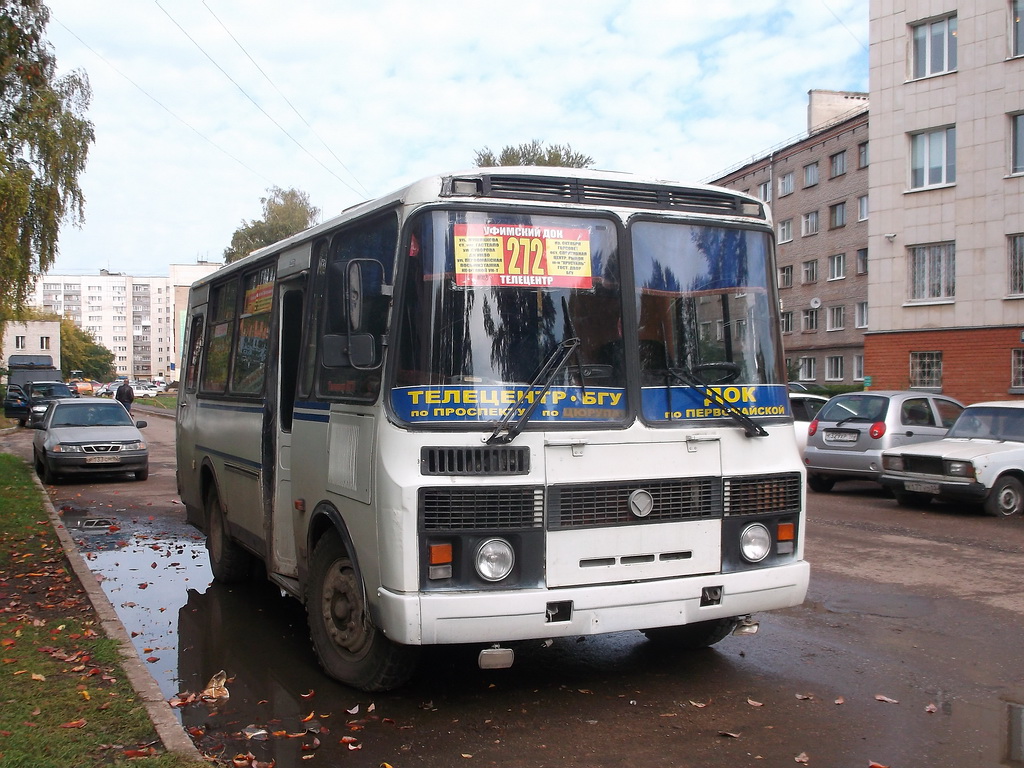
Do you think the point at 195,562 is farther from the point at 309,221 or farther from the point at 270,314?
the point at 309,221

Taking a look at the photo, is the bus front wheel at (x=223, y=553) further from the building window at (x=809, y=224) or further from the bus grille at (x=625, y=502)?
the building window at (x=809, y=224)

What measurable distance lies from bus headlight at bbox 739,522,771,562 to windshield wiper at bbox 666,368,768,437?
20.8 inches

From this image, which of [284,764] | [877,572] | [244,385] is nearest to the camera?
[284,764]

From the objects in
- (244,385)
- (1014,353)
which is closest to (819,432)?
(244,385)

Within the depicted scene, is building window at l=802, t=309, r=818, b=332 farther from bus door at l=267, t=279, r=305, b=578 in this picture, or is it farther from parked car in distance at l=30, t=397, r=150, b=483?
bus door at l=267, t=279, r=305, b=578

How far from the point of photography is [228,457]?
8.30 m

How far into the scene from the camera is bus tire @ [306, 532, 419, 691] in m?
5.30

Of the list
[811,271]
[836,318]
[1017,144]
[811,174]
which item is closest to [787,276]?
[811,271]

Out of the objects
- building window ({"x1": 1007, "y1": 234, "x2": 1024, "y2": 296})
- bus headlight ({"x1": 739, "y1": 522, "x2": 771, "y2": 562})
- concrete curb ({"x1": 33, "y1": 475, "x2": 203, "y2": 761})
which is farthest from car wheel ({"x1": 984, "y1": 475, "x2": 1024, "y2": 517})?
building window ({"x1": 1007, "y1": 234, "x2": 1024, "y2": 296})

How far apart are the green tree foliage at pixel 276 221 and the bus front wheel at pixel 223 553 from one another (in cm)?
5849

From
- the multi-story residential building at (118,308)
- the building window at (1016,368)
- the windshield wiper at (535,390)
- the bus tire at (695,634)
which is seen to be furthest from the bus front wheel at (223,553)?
the multi-story residential building at (118,308)

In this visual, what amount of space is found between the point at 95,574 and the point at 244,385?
2978 millimetres

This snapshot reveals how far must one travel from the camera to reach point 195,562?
10.1 m

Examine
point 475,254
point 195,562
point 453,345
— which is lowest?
point 195,562
